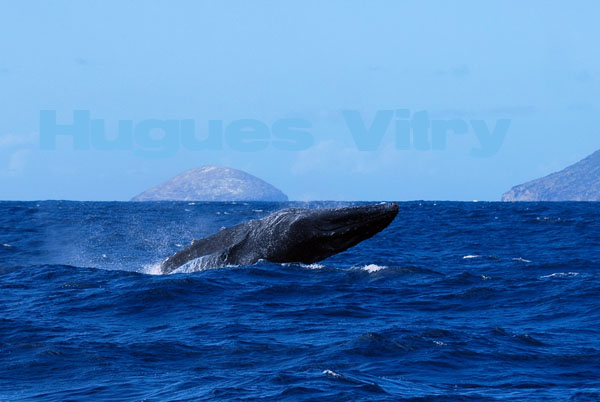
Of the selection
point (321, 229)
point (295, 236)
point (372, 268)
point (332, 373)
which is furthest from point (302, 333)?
point (372, 268)

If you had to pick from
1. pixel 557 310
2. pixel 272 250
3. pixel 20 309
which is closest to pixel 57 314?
pixel 20 309

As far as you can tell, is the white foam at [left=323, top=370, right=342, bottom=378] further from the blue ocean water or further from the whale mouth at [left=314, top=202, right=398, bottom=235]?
the whale mouth at [left=314, top=202, right=398, bottom=235]

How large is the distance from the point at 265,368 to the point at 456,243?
85.6ft

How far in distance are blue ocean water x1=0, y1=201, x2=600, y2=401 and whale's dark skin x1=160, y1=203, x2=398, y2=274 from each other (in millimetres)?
373

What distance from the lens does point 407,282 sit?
18719mm

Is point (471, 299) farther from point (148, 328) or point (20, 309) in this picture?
point (20, 309)

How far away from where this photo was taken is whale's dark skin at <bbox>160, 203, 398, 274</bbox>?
50.2ft

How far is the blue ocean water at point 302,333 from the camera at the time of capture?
9258 millimetres

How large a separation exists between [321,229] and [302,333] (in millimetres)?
3767

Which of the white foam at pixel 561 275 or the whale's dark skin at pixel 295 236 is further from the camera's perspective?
the white foam at pixel 561 275

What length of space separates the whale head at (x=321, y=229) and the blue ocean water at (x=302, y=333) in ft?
1.89

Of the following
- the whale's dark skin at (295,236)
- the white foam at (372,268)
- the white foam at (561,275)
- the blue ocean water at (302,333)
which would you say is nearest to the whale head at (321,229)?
the whale's dark skin at (295,236)

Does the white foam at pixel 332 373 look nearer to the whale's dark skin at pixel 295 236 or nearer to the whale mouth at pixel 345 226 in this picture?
the whale's dark skin at pixel 295 236

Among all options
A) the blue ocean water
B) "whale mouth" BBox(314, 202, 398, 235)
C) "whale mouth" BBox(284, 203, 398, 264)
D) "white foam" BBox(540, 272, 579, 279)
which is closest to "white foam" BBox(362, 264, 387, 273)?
the blue ocean water
